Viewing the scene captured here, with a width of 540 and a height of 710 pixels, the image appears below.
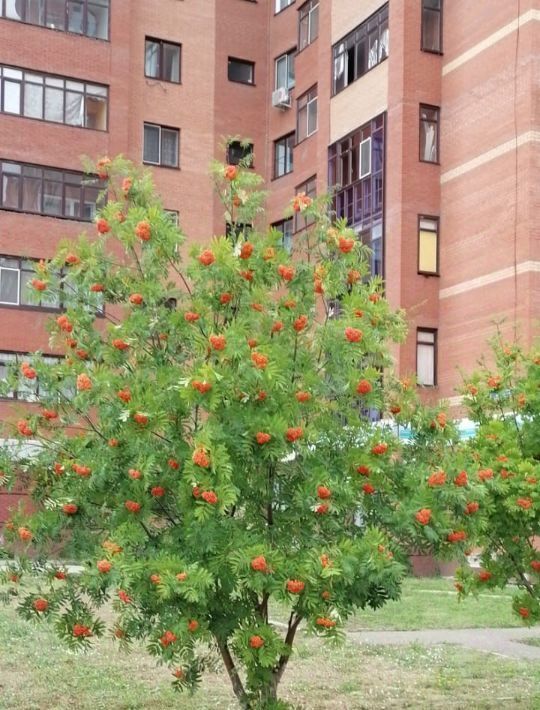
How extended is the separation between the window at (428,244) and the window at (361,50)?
488 cm

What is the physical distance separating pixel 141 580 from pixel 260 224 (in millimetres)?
2699

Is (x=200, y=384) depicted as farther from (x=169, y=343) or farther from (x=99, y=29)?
(x=99, y=29)

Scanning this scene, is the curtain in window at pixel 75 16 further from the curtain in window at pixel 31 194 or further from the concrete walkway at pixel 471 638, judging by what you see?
the concrete walkway at pixel 471 638

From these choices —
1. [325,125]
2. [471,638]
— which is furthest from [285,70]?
[471,638]

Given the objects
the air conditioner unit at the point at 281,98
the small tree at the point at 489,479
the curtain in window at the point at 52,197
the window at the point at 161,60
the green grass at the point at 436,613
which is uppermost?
the window at the point at 161,60

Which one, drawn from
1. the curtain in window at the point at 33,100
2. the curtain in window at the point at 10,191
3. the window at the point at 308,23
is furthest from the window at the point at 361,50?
the curtain in window at the point at 10,191

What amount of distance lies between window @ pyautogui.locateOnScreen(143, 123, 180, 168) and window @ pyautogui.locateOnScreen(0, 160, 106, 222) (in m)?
3.19

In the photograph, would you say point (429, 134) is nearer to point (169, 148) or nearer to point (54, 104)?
point (169, 148)

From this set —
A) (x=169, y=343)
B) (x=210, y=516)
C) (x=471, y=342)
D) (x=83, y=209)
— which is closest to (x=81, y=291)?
(x=169, y=343)

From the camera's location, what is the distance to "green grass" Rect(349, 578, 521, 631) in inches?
637

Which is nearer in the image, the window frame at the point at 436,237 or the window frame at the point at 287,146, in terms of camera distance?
the window frame at the point at 436,237

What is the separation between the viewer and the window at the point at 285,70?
38812 mm

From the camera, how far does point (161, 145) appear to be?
3728 cm

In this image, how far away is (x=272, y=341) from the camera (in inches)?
292
